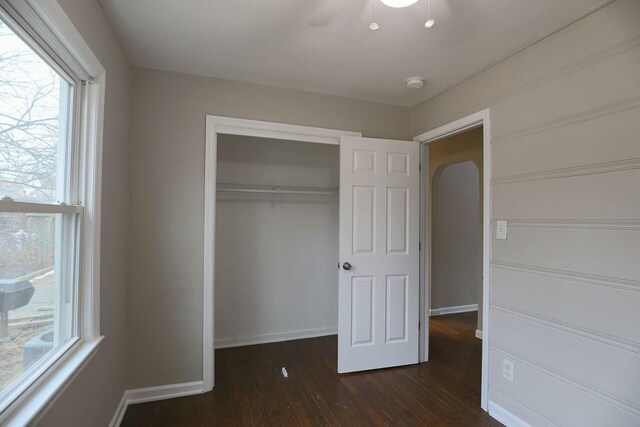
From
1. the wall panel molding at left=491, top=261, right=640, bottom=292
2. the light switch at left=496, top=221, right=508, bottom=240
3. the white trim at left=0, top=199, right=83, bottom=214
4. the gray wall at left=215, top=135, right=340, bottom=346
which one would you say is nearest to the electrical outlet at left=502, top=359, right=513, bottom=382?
the wall panel molding at left=491, top=261, right=640, bottom=292

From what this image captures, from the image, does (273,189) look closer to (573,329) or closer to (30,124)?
(30,124)

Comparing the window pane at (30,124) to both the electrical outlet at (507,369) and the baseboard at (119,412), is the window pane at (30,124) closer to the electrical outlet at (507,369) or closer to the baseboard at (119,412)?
the baseboard at (119,412)

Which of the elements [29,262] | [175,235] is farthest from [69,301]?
[175,235]

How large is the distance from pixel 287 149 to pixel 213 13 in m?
1.83

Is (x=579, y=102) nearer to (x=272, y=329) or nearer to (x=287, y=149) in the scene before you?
(x=287, y=149)

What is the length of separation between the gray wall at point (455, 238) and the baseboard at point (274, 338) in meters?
1.78

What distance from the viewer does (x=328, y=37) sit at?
189 centimetres

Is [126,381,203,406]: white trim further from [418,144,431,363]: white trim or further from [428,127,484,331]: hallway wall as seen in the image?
[428,127,484,331]: hallway wall

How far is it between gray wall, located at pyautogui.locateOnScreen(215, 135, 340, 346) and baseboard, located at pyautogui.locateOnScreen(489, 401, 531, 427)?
1.83 meters

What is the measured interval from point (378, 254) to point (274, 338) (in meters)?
1.59

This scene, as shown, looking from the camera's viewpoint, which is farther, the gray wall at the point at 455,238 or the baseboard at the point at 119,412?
the gray wall at the point at 455,238

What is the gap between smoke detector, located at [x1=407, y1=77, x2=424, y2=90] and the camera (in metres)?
2.41

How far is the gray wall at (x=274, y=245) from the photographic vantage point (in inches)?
127

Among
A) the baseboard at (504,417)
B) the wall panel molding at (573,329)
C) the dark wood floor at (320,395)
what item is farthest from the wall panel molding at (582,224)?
the dark wood floor at (320,395)
